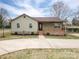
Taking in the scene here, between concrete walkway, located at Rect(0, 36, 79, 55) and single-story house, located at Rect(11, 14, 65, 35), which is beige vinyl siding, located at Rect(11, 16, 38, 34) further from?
concrete walkway, located at Rect(0, 36, 79, 55)

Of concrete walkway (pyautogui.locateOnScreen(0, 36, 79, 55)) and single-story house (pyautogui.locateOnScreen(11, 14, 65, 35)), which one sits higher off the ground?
single-story house (pyautogui.locateOnScreen(11, 14, 65, 35))

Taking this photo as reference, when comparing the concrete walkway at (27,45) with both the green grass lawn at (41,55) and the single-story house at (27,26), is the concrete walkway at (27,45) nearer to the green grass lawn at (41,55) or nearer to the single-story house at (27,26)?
the green grass lawn at (41,55)

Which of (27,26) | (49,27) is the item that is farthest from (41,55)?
(49,27)

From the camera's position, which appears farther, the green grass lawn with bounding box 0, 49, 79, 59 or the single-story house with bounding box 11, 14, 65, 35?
the single-story house with bounding box 11, 14, 65, 35

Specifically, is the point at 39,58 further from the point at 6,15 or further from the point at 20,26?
the point at 6,15

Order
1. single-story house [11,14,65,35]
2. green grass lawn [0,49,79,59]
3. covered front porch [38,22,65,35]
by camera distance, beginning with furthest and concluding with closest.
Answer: covered front porch [38,22,65,35]
single-story house [11,14,65,35]
green grass lawn [0,49,79,59]

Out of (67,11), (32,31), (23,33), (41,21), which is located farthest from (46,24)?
(67,11)

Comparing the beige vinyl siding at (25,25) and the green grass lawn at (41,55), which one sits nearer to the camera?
the green grass lawn at (41,55)

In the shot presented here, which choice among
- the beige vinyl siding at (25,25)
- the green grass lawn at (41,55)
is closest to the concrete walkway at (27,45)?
the green grass lawn at (41,55)

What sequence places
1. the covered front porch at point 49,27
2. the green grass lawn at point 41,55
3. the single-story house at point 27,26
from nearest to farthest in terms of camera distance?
1. the green grass lawn at point 41,55
2. the single-story house at point 27,26
3. the covered front porch at point 49,27

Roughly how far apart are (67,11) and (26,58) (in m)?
44.1

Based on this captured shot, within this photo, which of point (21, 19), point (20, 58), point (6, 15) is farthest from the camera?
point (6, 15)

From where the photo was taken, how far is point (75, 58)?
809 centimetres

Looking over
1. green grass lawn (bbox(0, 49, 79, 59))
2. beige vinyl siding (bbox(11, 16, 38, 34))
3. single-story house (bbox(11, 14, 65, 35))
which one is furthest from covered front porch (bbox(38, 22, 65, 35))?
green grass lawn (bbox(0, 49, 79, 59))
